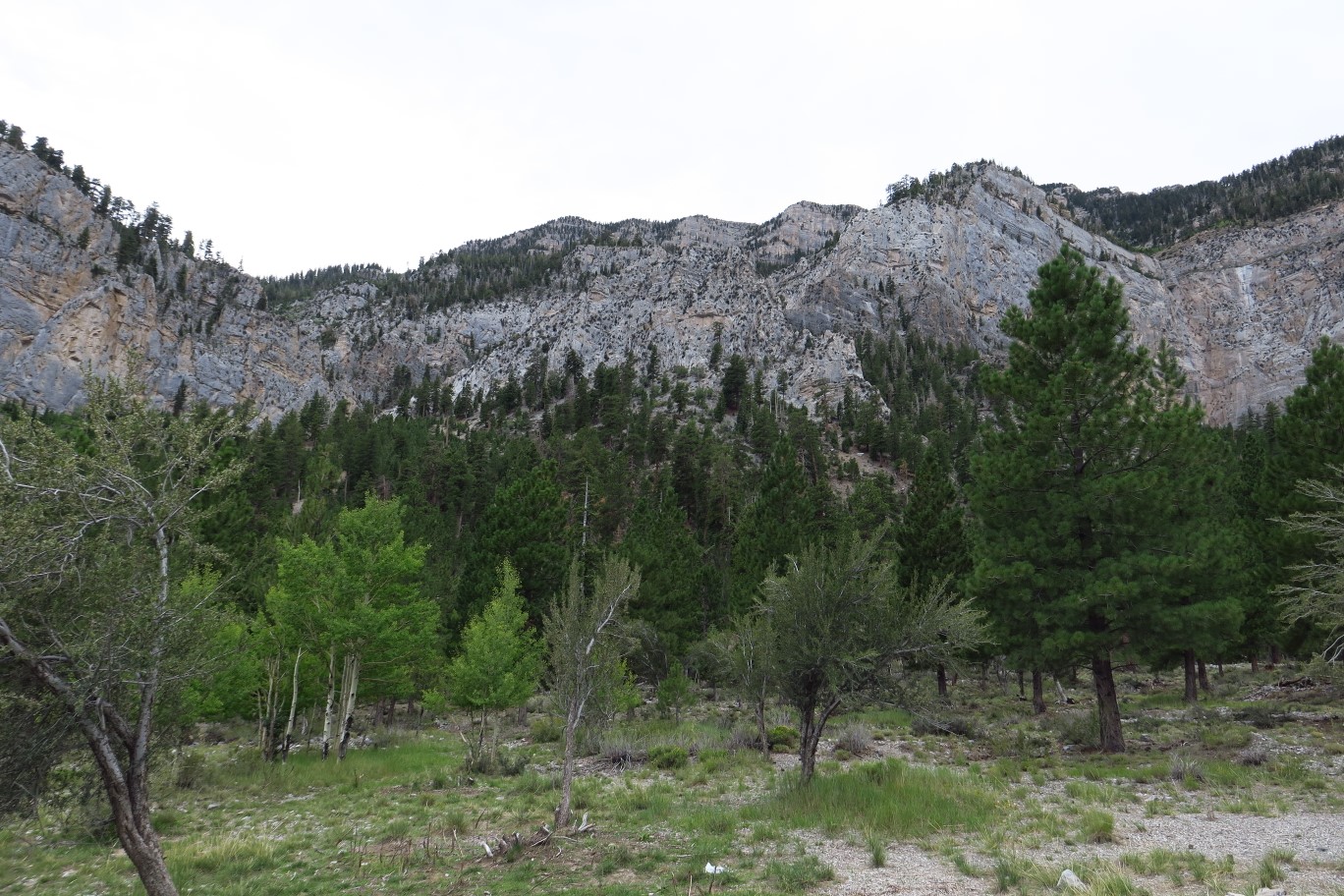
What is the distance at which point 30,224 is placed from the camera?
8656cm

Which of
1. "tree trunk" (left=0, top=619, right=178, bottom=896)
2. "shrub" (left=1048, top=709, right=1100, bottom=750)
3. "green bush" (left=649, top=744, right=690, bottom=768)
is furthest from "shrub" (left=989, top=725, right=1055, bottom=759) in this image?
"tree trunk" (left=0, top=619, right=178, bottom=896)

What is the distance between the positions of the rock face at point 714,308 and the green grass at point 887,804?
93.6m

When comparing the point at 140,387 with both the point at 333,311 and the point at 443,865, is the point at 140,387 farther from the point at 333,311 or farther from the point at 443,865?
the point at 333,311

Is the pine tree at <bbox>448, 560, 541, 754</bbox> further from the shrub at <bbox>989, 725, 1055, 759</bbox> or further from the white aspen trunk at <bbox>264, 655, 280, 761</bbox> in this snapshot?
the shrub at <bbox>989, 725, 1055, 759</bbox>

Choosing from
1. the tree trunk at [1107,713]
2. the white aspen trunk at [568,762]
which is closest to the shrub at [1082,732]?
the tree trunk at [1107,713]

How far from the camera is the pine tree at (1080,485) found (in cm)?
1666

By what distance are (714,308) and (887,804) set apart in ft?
388

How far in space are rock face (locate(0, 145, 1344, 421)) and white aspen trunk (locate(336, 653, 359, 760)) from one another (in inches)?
3501

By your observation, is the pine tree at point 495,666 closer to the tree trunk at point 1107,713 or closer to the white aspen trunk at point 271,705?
the white aspen trunk at point 271,705

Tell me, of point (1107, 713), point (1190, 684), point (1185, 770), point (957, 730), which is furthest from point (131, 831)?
point (1190, 684)

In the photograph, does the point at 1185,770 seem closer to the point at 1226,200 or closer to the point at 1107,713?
the point at 1107,713

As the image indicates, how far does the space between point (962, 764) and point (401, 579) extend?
70.4 ft

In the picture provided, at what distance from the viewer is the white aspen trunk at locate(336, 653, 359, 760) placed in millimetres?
21984

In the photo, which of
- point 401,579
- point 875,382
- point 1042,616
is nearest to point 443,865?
point 1042,616
